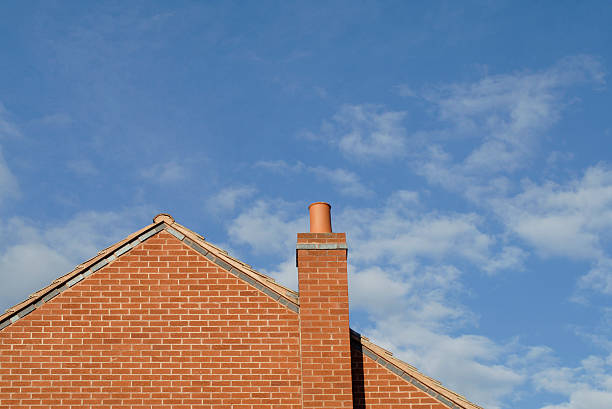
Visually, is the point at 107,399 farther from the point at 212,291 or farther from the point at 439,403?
the point at 439,403

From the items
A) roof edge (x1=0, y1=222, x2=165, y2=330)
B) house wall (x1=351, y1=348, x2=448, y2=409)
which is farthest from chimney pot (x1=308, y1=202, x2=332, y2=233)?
roof edge (x1=0, y1=222, x2=165, y2=330)

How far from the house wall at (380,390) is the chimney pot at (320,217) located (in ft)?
7.46

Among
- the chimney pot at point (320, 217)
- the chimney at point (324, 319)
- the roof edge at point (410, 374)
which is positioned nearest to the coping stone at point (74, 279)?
the chimney at point (324, 319)

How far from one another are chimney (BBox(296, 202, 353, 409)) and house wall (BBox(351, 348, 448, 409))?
1.79 feet

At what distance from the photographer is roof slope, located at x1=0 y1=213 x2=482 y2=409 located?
12.9 metres

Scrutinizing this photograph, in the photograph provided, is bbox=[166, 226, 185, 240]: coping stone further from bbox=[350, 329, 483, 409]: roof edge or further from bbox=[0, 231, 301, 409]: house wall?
bbox=[350, 329, 483, 409]: roof edge

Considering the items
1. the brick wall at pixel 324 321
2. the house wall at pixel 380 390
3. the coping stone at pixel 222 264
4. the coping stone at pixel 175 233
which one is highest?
the coping stone at pixel 175 233

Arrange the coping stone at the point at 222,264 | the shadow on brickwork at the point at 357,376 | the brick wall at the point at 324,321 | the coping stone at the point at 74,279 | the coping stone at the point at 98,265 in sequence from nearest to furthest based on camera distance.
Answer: the brick wall at the point at 324,321
the shadow on brickwork at the point at 357,376
the coping stone at the point at 74,279
the coping stone at the point at 98,265
the coping stone at the point at 222,264

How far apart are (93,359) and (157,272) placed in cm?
182

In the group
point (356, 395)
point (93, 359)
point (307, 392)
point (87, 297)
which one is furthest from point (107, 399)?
point (356, 395)

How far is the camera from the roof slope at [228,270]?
12859 millimetres

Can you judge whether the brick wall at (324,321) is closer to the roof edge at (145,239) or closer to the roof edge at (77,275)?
the roof edge at (145,239)

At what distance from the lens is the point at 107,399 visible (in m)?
12.3

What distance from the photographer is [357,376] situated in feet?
42.3
